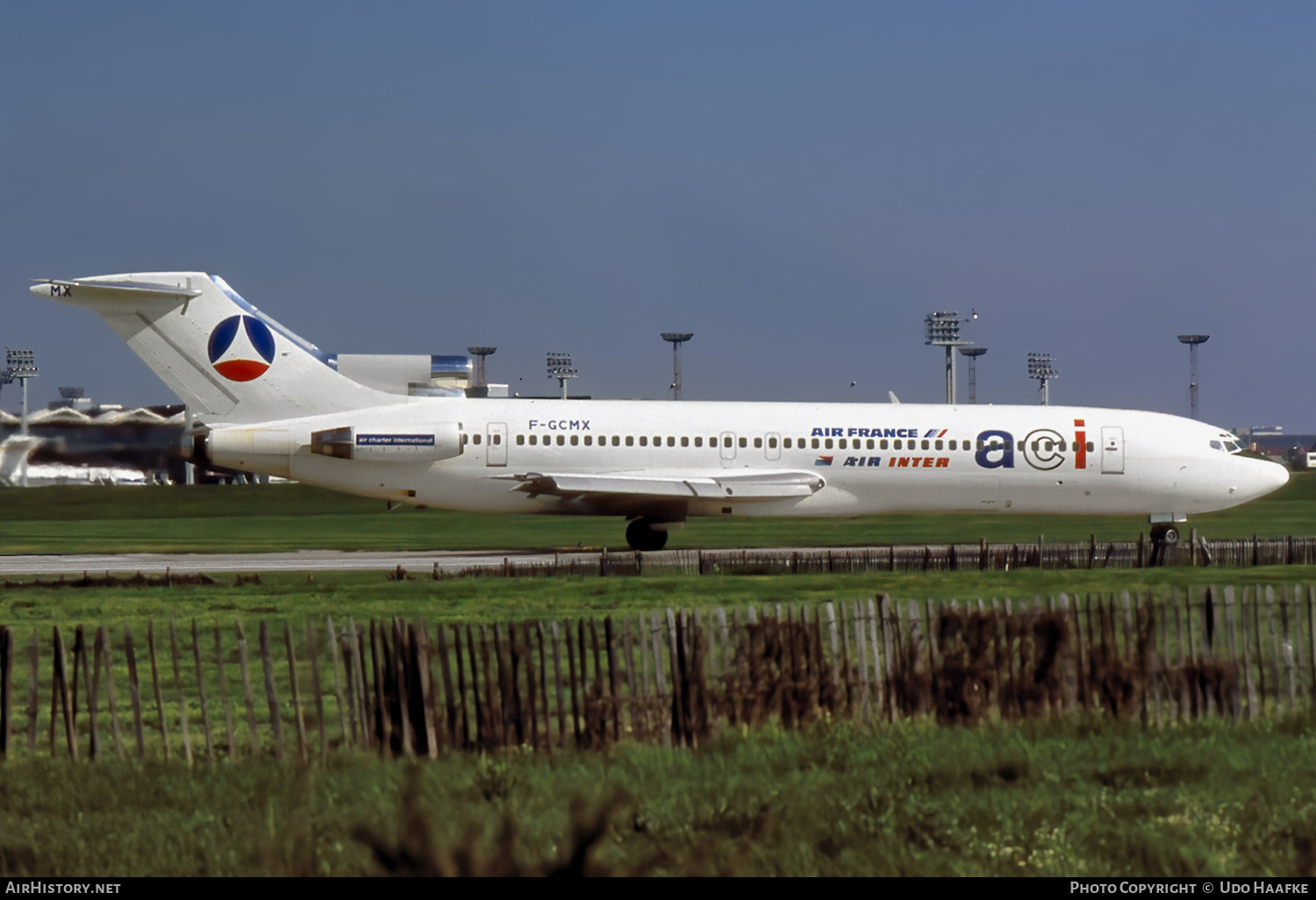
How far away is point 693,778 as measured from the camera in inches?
429

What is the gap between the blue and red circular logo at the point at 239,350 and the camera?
34.5 meters

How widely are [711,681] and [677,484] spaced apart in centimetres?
2166

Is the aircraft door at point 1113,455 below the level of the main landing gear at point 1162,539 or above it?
above

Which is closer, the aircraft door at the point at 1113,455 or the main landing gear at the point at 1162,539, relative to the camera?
the main landing gear at the point at 1162,539

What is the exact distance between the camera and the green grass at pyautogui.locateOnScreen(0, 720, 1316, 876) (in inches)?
338

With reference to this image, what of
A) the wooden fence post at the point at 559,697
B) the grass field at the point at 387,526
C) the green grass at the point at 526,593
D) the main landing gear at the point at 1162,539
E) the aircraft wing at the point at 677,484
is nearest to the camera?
the wooden fence post at the point at 559,697

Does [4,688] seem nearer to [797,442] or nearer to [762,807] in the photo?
[762,807]

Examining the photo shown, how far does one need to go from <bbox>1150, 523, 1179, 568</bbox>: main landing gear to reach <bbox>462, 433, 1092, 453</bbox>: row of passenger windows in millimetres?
2802

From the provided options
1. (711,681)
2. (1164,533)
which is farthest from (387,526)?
(711,681)

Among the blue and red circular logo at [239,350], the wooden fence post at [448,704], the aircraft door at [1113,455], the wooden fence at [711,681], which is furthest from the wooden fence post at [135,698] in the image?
the aircraft door at [1113,455]

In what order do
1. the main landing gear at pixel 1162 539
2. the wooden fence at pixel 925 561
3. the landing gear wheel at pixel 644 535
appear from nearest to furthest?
the wooden fence at pixel 925 561 → the main landing gear at pixel 1162 539 → the landing gear wheel at pixel 644 535

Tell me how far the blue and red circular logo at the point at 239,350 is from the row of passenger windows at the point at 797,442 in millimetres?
5307

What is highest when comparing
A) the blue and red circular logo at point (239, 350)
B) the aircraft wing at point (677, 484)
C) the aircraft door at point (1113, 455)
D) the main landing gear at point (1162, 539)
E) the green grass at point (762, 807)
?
the blue and red circular logo at point (239, 350)

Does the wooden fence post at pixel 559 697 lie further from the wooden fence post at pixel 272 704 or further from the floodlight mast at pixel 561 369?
the floodlight mast at pixel 561 369
